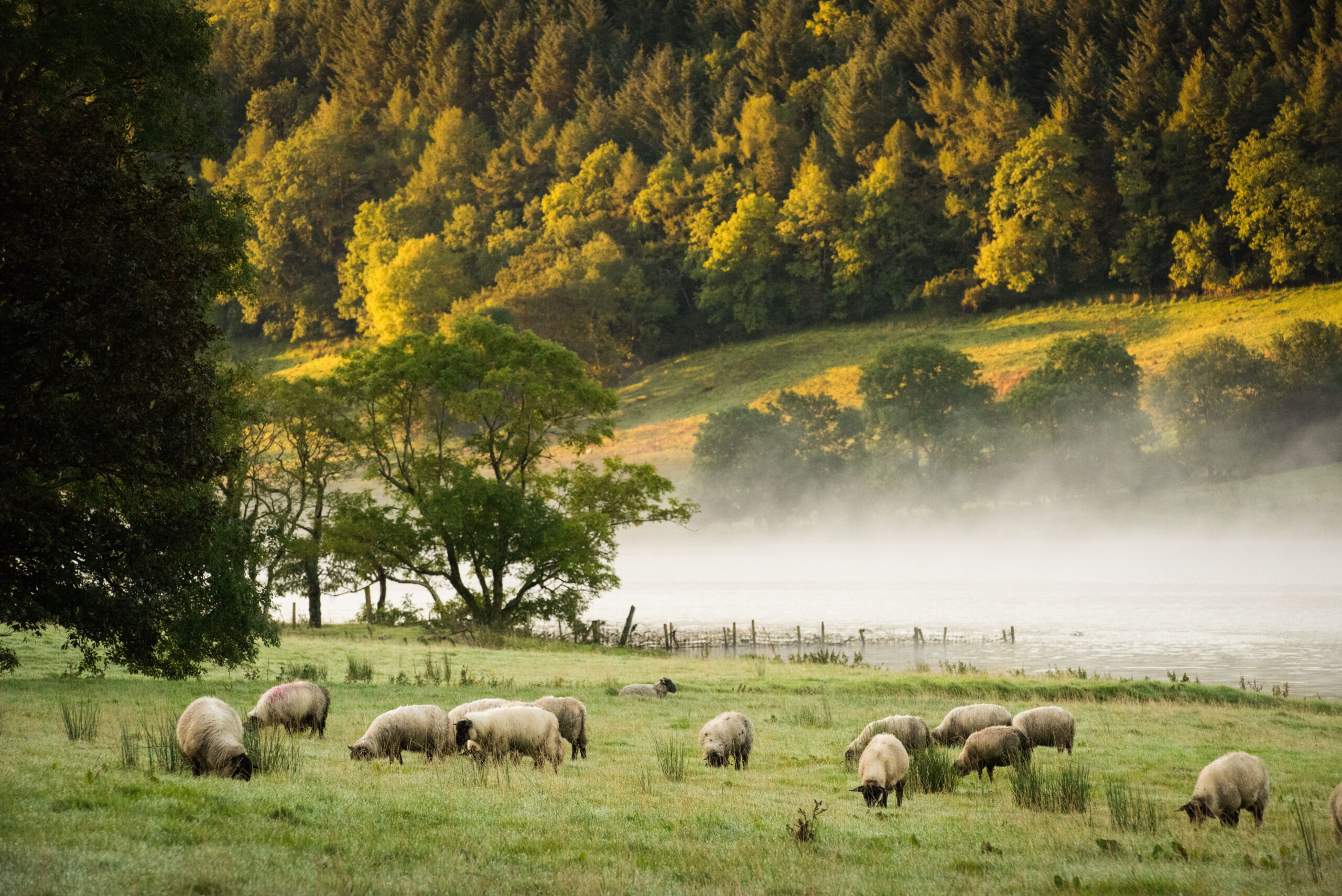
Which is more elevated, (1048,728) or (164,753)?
(164,753)

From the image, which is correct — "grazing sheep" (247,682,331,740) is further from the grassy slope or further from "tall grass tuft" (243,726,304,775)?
the grassy slope

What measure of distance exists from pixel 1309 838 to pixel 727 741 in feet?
22.6

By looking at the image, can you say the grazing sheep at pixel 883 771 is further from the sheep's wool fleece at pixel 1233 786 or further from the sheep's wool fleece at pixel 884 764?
the sheep's wool fleece at pixel 1233 786

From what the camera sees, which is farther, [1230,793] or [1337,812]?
[1230,793]

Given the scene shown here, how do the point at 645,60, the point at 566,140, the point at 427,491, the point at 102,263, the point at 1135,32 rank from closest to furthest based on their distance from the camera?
1. the point at 102,263
2. the point at 427,491
3. the point at 1135,32
4. the point at 566,140
5. the point at 645,60

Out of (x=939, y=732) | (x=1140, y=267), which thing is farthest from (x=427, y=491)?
(x=1140, y=267)

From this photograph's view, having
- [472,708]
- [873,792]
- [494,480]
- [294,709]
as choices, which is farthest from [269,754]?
[494,480]

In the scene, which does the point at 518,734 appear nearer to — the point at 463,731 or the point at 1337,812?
the point at 463,731

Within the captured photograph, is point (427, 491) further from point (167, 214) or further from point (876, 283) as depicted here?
point (876, 283)

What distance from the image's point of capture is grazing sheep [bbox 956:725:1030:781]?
46.0 ft

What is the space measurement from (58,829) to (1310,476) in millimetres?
95818

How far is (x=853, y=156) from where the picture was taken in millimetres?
136000

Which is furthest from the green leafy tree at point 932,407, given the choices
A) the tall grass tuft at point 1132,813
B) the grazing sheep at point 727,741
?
the tall grass tuft at point 1132,813

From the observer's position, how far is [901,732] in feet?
50.3
